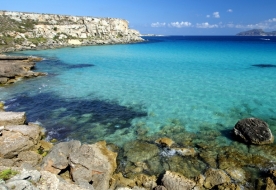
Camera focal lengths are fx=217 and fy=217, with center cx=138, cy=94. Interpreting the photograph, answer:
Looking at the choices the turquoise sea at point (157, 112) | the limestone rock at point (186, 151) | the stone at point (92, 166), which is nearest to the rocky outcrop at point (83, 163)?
the stone at point (92, 166)

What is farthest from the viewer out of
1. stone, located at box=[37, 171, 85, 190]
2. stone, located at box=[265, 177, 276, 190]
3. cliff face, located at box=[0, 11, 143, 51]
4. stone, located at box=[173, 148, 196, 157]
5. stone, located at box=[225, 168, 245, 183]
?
cliff face, located at box=[0, 11, 143, 51]

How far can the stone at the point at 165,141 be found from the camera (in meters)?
14.1

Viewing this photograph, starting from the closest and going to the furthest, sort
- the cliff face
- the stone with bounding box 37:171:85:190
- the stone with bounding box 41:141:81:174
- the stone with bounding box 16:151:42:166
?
the stone with bounding box 37:171:85:190 < the stone with bounding box 41:141:81:174 < the stone with bounding box 16:151:42:166 < the cliff face

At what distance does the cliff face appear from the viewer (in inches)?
2981

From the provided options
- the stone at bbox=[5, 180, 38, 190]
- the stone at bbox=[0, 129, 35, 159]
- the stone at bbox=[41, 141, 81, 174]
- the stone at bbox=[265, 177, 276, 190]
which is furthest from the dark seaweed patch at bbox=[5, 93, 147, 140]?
the stone at bbox=[265, 177, 276, 190]

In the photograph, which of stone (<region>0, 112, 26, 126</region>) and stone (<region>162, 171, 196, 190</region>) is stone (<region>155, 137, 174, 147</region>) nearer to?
stone (<region>162, 171, 196, 190</region>)

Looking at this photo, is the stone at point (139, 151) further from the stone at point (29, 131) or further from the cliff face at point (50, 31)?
the cliff face at point (50, 31)

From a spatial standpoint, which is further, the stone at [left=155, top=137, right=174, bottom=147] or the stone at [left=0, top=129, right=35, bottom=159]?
the stone at [left=155, top=137, right=174, bottom=147]

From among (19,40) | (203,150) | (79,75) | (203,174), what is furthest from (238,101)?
(19,40)

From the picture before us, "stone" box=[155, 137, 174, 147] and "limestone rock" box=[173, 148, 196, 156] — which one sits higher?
"stone" box=[155, 137, 174, 147]

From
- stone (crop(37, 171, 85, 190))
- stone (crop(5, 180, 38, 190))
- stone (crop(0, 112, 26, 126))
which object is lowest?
stone (crop(0, 112, 26, 126))

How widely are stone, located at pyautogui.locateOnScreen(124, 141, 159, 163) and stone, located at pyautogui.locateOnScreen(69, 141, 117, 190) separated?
1.08m

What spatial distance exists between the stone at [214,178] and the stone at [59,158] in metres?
7.17

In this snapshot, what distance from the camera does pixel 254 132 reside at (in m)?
14.2
